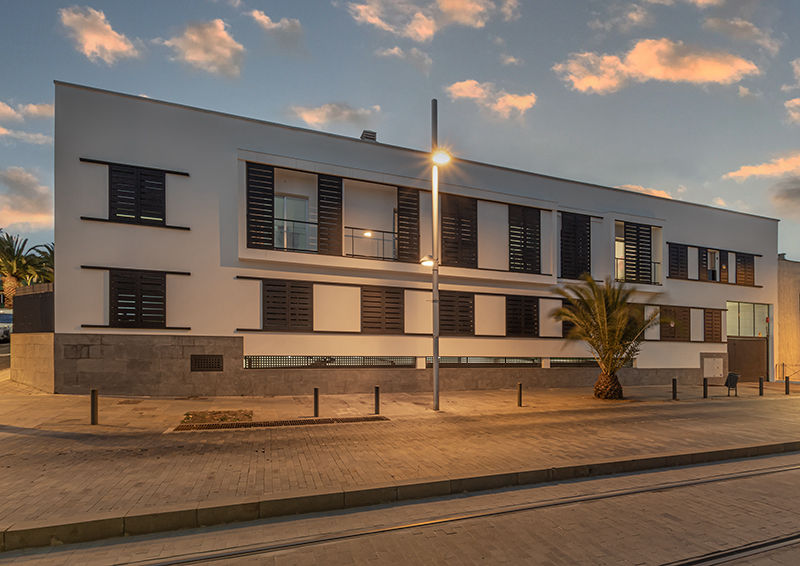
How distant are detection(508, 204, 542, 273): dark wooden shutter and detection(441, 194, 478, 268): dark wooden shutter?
6.10ft

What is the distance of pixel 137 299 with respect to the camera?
14.9 m

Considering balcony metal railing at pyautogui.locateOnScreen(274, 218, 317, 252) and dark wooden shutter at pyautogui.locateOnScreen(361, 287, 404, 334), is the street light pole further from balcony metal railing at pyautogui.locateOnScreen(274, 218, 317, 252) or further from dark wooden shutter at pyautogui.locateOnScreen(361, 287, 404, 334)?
balcony metal railing at pyautogui.locateOnScreen(274, 218, 317, 252)

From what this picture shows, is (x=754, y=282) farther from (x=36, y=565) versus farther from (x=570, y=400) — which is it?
(x=36, y=565)

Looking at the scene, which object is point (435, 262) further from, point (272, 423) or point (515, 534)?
point (515, 534)

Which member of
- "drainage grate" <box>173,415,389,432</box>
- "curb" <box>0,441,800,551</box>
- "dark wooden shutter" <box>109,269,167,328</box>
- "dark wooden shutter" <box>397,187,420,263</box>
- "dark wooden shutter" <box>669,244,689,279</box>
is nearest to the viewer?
"curb" <box>0,441,800,551</box>

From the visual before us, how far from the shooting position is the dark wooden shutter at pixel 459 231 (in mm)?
19203

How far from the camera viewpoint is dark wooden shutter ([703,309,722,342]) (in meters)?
25.2

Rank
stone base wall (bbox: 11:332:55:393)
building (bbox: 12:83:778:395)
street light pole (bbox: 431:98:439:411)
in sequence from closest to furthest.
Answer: street light pole (bbox: 431:98:439:411)
stone base wall (bbox: 11:332:55:393)
building (bbox: 12:83:778:395)

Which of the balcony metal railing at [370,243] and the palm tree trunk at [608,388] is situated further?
the balcony metal railing at [370,243]

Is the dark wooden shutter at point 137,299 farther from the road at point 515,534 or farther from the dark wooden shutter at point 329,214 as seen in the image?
the road at point 515,534

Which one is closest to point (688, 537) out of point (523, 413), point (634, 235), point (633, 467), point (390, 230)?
point (633, 467)

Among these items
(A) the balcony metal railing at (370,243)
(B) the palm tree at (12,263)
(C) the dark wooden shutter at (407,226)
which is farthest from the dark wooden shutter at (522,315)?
(B) the palm tree at (12,263)

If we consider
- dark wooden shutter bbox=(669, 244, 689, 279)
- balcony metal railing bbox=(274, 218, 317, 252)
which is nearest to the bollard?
balcony metal railing bbox=(274, 218, 317, 252)

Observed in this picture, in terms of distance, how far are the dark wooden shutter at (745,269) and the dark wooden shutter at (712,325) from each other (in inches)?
105
